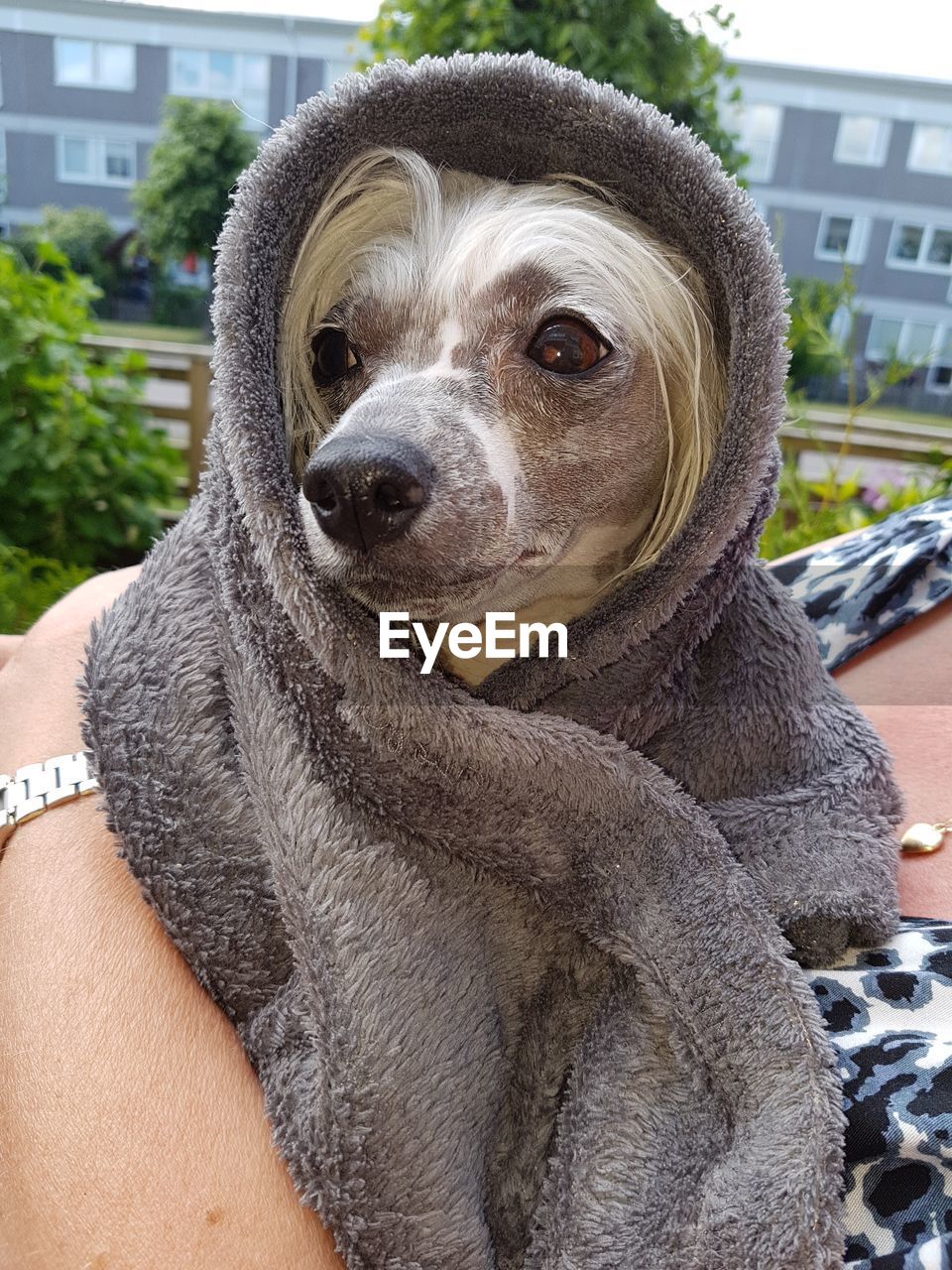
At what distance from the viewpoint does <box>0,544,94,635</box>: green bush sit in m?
1.46

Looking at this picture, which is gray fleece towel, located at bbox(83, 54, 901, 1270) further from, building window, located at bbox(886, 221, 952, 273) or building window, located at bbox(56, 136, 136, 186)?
building window, located at bbox(886, 221, 952, 273)

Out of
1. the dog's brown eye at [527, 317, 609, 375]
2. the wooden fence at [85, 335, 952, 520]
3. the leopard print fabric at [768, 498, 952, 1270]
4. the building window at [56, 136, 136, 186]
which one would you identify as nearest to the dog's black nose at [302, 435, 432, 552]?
the dog's brown eye at [527, 317, 609, 375]

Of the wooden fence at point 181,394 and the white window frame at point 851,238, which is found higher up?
the white window frame at point 851,238

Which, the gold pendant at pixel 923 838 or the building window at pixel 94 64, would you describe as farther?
the building window at pixel 94 64

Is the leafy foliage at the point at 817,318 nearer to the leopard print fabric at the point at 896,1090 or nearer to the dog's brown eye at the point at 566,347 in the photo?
the dog's brown eye at the point at 566,347

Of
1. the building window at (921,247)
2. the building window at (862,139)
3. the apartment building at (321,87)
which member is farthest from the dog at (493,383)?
→ the building window at (921,247)

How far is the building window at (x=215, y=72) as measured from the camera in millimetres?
1571

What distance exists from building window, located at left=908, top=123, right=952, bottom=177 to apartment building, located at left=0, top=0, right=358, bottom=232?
105 centimetres

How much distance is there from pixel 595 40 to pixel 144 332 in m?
0.98

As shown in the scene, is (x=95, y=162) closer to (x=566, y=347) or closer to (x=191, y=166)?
(x=191, y=166)

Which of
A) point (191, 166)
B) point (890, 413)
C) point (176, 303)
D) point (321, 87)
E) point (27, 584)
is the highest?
point (321, 87)

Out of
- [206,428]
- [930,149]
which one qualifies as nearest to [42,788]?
[206,428]

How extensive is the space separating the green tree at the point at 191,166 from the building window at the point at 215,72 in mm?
47

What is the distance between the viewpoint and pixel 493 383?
2.23ft
